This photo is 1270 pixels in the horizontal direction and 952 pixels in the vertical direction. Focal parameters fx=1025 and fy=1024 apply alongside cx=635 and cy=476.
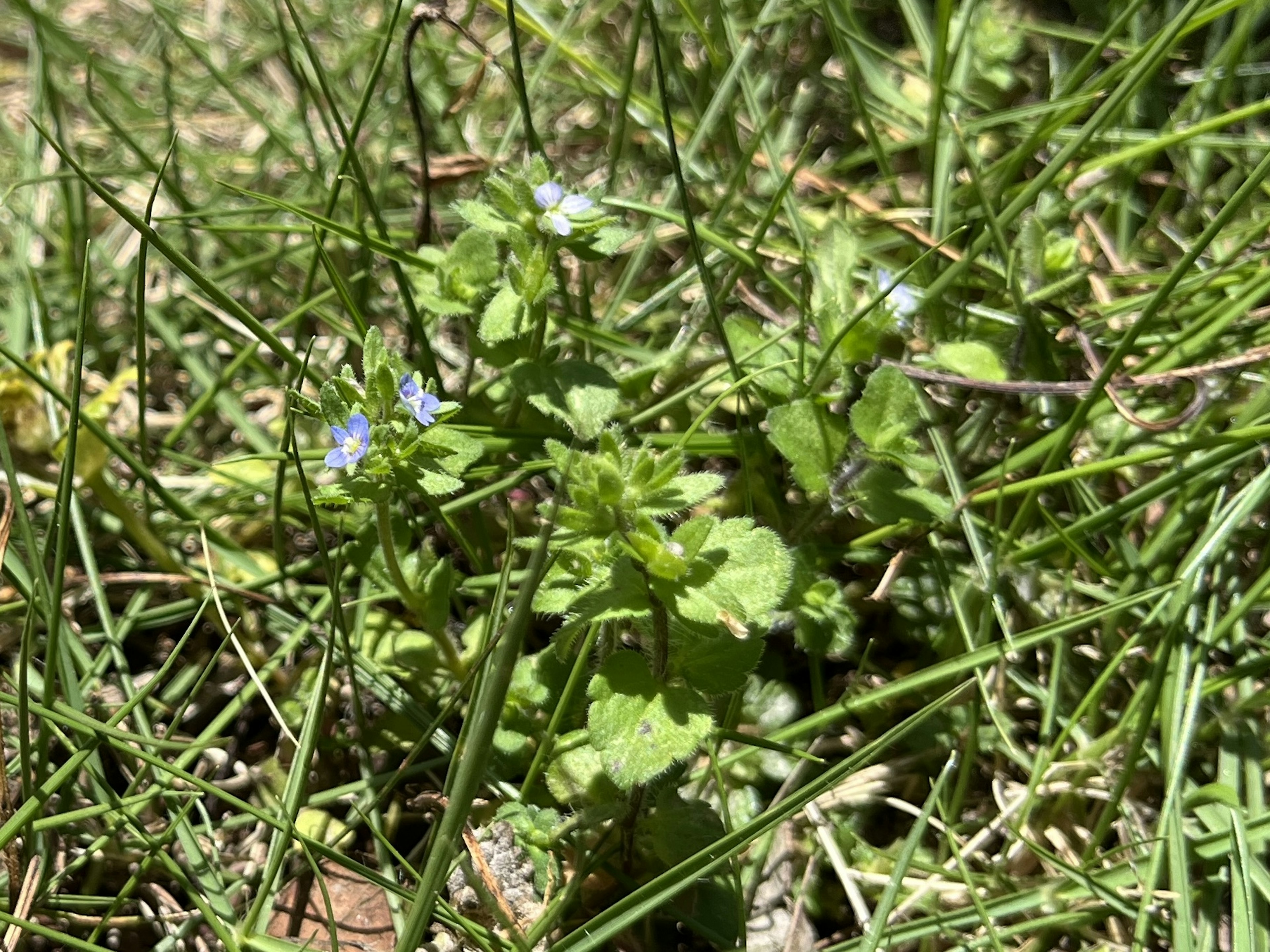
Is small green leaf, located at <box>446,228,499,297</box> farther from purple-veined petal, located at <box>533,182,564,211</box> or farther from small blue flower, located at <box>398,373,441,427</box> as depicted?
small blue flower, located at <box>398,373,441,427</box>

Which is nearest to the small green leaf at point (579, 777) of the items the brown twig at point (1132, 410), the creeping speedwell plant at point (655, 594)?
the creeping speedwell plant at point (655, 594)

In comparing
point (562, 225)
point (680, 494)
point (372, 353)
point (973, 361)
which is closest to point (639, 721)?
point (680, 494)

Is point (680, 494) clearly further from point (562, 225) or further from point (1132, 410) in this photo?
A: point (1132, 410)

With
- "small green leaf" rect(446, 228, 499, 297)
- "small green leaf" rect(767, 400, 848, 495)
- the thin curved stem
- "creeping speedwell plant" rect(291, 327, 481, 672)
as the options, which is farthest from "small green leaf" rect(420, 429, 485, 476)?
the thin curved stem

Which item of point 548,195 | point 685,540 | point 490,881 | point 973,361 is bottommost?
point 490,881

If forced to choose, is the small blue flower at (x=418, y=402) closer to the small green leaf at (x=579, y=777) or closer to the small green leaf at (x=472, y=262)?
the small green leaf at (x=472, y=262)

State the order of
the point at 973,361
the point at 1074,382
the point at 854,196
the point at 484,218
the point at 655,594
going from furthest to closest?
the point at 854,196 < the point at 1074,382 < the point at 973,361 < the point at 484,218 < the point at 655,594

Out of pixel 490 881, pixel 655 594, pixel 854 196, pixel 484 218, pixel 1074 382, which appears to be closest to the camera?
pixel 655 594
